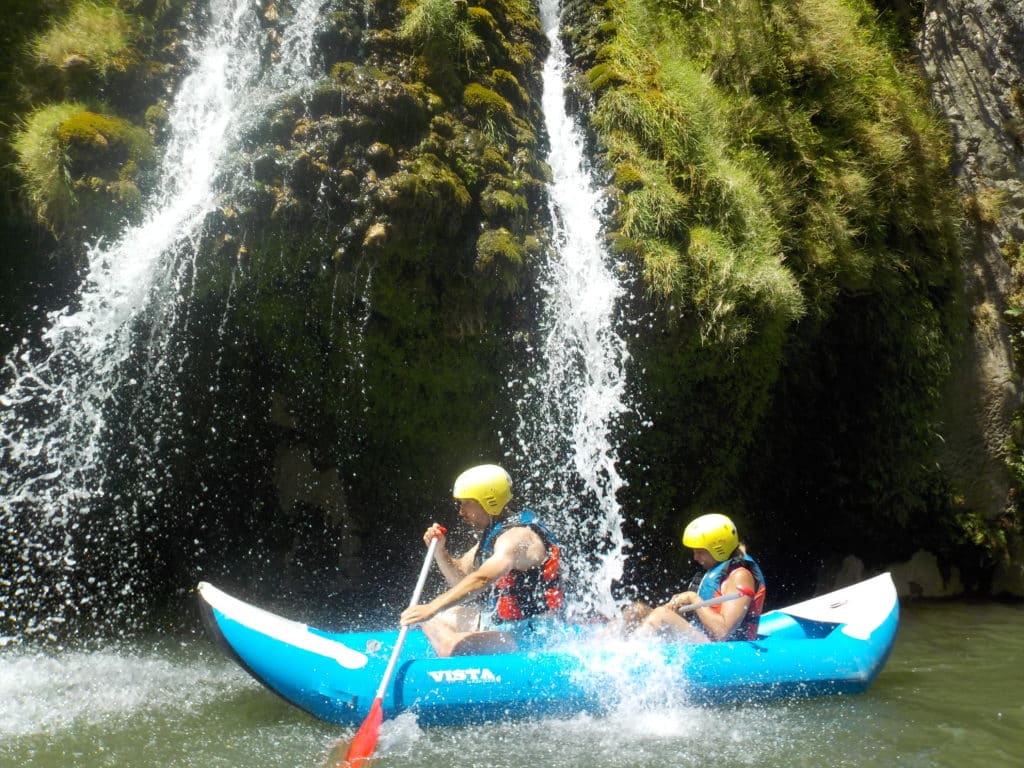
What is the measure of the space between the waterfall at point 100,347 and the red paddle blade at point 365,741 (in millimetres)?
3501

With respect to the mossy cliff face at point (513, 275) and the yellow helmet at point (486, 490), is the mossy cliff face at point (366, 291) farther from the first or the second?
the yellow helmet at point (486, 490)

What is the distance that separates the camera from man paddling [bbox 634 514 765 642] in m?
5.04

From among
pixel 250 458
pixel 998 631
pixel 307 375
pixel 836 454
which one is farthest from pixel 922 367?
pixel 250 458

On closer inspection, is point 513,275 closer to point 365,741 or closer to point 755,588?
point 755,588

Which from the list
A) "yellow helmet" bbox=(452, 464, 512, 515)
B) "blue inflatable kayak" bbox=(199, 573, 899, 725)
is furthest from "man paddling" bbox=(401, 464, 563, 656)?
"blue inflatable kayak" bbox=(199, 573, 899, 725)

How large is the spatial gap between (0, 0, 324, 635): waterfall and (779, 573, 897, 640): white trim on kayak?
4789mm

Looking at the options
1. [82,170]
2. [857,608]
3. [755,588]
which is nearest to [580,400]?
[755,588]

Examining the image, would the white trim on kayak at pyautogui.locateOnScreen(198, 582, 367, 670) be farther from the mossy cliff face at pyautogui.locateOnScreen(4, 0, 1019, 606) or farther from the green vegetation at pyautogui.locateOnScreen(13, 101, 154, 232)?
the green vegetation at pyautogui.locateOnScreen(13, 101, 154, 232)

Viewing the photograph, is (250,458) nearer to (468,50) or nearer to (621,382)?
(621,382)

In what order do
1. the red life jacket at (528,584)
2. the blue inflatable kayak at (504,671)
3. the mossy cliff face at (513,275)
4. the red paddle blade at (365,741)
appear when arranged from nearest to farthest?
the red paddle blade at (365,741) < the blue inflatable kayak at (504,671) < the red life jacket at (528,584) < the mossy cliff face at (513,275)

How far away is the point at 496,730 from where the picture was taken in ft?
14.3

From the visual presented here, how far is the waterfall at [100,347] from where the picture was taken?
6363mm

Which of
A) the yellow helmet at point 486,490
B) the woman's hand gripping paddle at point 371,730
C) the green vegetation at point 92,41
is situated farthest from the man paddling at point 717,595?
the green vegetation at point 92,41

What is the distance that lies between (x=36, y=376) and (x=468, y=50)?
13.7 feet
